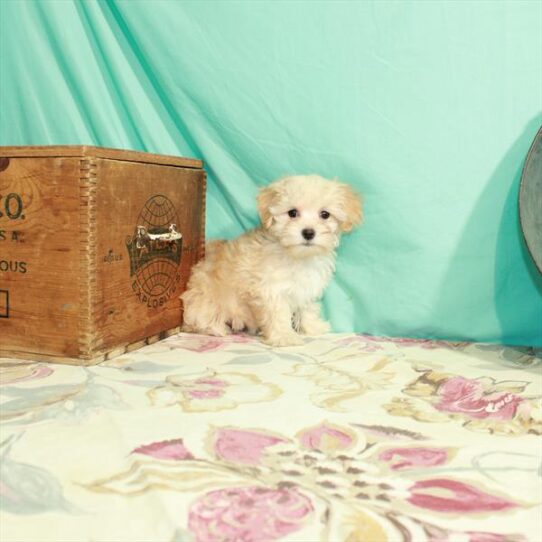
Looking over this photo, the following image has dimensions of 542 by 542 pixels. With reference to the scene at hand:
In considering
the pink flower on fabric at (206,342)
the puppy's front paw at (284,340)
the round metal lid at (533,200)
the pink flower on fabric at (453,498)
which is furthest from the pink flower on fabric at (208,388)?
the round metal lid at (533,200)

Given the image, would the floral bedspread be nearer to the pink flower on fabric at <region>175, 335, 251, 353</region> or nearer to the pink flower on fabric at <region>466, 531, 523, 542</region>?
the pink flower on fabric at <region>466, 531, 523, 542</region>

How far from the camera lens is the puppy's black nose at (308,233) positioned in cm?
187

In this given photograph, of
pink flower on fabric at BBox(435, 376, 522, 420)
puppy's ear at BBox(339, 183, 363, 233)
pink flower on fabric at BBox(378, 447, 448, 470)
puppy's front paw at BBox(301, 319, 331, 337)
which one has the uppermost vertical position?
puppy's ear at BBox(339, 183, 363, 233)

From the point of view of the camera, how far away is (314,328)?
2104 mm

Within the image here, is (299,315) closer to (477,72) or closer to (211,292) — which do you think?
(211,292)

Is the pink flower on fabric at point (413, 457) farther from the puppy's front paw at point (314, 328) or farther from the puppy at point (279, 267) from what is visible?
the puppy's front paw at point (314, 328)

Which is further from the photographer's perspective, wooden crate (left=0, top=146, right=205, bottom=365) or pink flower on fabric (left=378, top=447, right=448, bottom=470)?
wooden crate (left=0, top=146, right=205, bottom=365)

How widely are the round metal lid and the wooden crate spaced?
107cm

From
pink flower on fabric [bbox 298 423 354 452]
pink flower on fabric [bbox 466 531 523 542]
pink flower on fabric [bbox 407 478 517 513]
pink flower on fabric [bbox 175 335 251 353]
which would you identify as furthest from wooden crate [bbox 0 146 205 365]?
pink flower on fabric [bbox 466 531 523 542]

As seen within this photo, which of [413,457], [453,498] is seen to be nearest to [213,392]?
[413,457]

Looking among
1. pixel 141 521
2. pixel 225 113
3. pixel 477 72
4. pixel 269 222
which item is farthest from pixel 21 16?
pixel 141 521

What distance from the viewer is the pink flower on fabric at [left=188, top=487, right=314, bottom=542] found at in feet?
2.76

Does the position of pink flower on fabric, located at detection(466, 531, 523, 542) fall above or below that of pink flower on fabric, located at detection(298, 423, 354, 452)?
above

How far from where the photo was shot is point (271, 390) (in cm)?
145
